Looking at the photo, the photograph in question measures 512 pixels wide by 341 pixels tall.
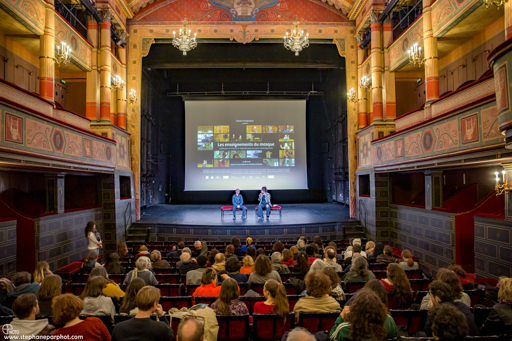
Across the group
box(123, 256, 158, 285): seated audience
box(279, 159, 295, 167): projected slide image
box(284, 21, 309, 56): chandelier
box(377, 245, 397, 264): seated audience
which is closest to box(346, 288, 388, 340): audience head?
box(123, 256, 158, 285): seated audience

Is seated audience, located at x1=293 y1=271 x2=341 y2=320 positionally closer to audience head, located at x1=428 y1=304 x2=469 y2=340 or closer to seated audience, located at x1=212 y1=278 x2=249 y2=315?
seated audience, located at x1=212 y1=278 x2=249 y2=315

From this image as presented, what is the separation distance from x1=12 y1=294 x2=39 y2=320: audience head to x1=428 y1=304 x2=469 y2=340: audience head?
3.23 m

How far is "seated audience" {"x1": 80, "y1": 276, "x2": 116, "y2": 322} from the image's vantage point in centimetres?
319

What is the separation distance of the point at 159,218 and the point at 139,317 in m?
10.3

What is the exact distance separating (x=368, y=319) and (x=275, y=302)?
1.04 metres

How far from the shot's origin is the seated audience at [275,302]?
9.57 feet

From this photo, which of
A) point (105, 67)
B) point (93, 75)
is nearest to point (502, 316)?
point (105, 67)

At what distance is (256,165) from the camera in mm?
15562

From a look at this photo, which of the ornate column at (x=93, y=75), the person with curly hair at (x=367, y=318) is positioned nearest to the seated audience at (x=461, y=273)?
the person with curly hair at (x=367, y=318)

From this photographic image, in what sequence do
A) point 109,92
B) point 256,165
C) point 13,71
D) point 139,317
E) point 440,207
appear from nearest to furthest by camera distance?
1. point 139,317
2. point 440,207
3. point 13,71
4. point 109,92
5. point 256,165

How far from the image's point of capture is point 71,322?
8.02 feet

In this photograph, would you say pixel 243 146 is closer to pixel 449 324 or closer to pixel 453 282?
pixel 453 282

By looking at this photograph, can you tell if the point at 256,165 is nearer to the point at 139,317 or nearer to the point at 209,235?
the point at 209,235

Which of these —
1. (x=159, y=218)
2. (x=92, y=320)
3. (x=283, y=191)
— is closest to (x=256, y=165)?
(x=283, y=191)
